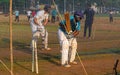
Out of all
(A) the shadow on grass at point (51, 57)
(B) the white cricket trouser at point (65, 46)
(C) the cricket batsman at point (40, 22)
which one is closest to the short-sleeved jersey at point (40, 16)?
(C) the cricket batsman at point (40, 22)

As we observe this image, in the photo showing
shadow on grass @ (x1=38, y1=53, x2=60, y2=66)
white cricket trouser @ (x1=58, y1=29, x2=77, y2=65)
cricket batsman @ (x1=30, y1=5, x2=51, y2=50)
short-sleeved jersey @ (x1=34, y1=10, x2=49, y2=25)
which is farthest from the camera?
short-sleeved jersey @ (x1=34, y1=10, x2=49, y2=25)

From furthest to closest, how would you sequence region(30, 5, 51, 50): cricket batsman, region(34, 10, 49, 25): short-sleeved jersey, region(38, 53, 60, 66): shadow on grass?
region(34, 10, 49, 25): short-sleeved jersey, region(30, 5, 51, 50): cricket batsman, region(38, 53, 60, 66): shadow on grass

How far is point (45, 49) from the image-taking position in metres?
16.2

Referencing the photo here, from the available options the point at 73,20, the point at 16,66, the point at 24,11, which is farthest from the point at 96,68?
the point at 24,11

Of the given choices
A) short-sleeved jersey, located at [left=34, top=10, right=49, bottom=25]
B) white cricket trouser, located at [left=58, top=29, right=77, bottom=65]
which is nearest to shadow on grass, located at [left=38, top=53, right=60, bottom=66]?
white cricket trouser, located at [left=58, top=29, right=77, bottom=65]

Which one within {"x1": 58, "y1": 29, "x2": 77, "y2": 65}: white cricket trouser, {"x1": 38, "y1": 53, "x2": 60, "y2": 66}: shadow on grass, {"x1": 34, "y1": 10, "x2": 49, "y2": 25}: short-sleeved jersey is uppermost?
{"x1": 34, "y1": 10, "x2": 49, "y2": 25}: short-sleeved jersey

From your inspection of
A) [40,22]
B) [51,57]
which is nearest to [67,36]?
[51,57]

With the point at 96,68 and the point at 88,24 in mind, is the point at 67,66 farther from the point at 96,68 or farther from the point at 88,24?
the point at 88,24

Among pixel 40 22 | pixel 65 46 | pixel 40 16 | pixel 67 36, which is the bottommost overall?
pixel 65 46

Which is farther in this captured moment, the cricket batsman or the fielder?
the cricket batsman

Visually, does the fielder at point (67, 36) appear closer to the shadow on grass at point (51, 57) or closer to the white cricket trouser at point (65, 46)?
the white cricket trouser at point (65, 46)

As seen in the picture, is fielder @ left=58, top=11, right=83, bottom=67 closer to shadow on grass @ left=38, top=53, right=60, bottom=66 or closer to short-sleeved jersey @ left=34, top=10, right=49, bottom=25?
shadow on grass @ left=38, top=53, right=60, bottom=66

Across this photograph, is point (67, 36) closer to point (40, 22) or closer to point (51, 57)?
point (51, 57)

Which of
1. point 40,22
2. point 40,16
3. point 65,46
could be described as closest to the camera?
point 65,46
